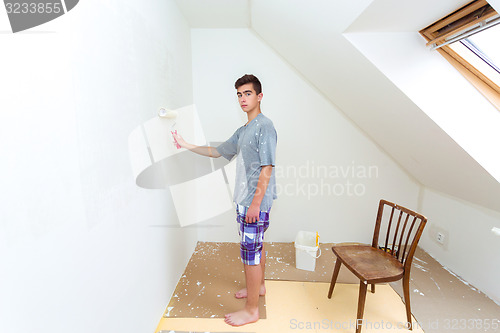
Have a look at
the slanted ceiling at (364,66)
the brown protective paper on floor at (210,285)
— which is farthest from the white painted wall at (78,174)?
the slanted ceiling at (364,66)

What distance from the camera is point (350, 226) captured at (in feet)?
8.23

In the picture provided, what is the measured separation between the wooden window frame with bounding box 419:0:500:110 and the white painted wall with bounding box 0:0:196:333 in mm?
1589

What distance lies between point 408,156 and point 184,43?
7.18 feet

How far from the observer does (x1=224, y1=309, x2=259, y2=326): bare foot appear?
4.91 feet

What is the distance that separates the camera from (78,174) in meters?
0.79

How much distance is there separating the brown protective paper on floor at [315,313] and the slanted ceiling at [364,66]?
1.05 metres

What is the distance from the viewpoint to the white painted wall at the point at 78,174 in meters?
0.58

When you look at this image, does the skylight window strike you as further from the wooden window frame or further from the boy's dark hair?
the boy's dark hair

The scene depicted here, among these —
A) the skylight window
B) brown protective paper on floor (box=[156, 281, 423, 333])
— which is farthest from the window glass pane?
brown protective paper on floor (box=[156, 281, 423, 333])

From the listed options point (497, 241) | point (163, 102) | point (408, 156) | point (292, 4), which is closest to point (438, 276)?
point (497, 241)

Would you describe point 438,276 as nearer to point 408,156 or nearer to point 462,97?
point 408,156

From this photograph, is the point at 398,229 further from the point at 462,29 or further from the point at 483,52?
the point at 462,29

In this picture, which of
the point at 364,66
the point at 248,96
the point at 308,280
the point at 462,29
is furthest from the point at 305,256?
the point at 462,29

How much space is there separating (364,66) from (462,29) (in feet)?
1.54
